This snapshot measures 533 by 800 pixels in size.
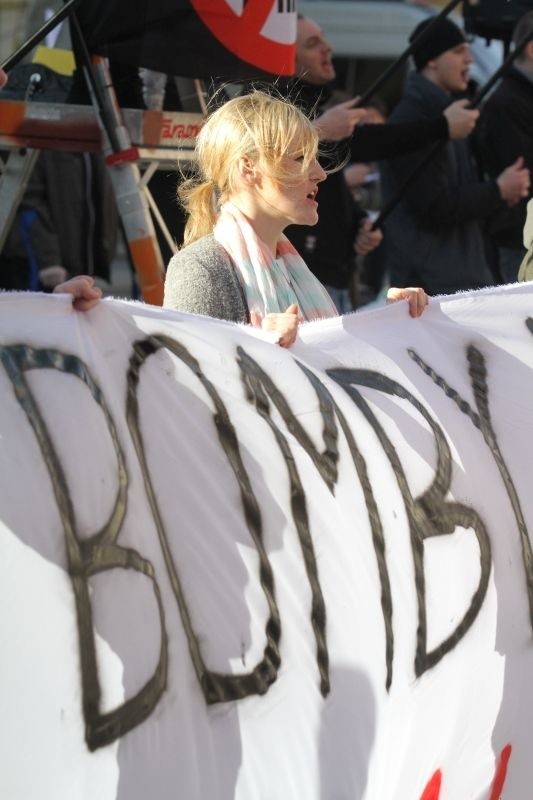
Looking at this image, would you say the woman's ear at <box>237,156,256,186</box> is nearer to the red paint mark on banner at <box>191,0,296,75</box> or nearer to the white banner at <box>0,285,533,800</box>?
the white banner at <box>0,285,533,800</box>

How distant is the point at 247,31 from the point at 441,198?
4.86 ft

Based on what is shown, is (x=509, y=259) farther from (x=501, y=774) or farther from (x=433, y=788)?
(x=433, y=788)

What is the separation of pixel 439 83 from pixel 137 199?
2.20 meters

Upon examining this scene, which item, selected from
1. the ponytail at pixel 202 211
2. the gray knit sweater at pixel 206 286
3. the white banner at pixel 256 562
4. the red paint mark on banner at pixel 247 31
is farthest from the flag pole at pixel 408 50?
the gray knit sweater at pixel 206 286

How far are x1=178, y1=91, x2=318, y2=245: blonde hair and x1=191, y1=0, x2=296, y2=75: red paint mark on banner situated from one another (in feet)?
5.74

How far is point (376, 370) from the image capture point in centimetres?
335

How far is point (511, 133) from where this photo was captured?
6.98m

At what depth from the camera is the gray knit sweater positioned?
3346 millimetres

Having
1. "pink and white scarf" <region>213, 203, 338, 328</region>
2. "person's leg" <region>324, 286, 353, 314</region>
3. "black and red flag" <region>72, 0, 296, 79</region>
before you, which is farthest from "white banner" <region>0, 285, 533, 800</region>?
"person's leg" <region>324, 286, 353, 314</region>

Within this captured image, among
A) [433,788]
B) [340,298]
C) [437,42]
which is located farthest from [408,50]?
[433,788]

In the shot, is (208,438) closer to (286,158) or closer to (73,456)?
(73,456)

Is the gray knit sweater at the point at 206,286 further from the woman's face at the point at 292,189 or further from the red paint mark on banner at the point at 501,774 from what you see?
the red paint mark on banner at the point at 501,774

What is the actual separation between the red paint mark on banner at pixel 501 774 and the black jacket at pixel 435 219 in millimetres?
3333

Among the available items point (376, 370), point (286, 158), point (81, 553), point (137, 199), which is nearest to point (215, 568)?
point (81, 553)
